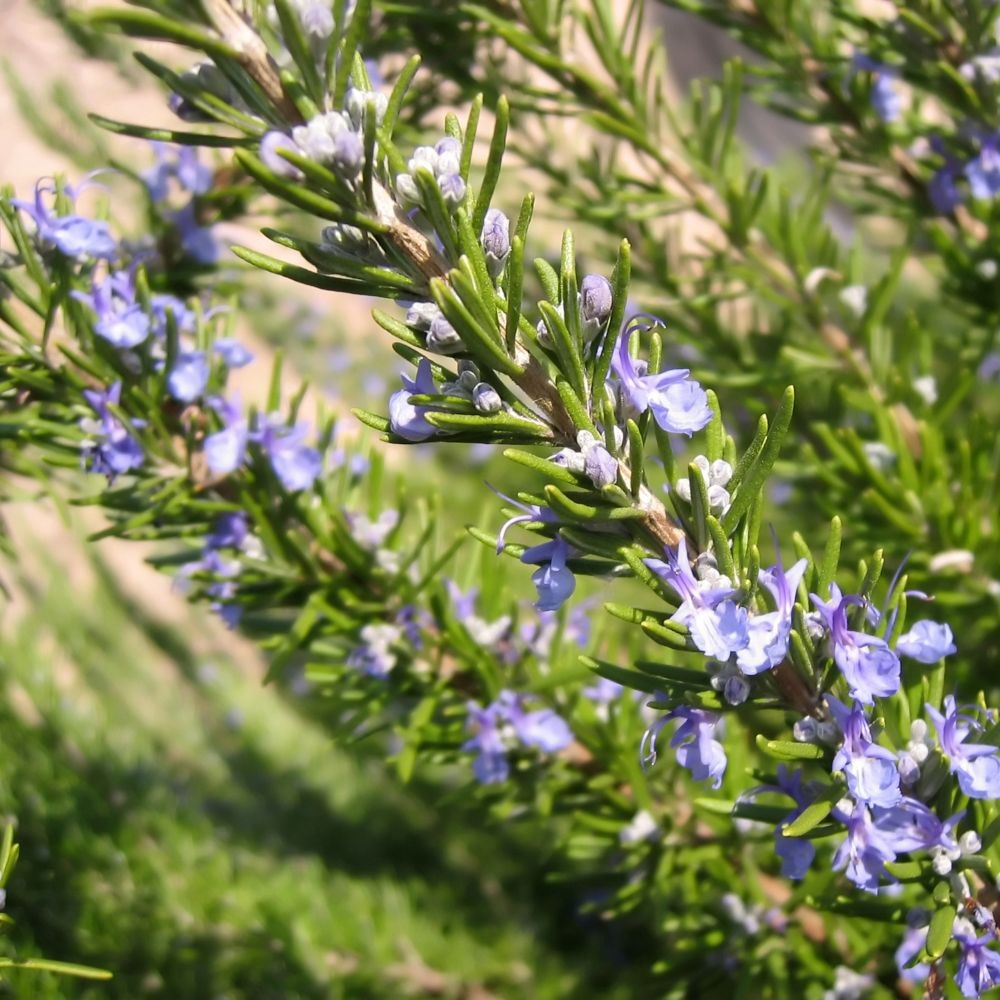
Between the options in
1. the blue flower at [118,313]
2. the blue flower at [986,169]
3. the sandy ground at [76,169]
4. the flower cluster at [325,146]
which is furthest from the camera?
the sandy ground at [76,169]

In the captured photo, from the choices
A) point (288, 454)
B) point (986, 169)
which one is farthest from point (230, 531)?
point (986, 169)

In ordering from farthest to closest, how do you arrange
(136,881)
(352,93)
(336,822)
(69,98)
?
1. (69,98)
2. (336,822)
3. (136,881)
4. (352,93)

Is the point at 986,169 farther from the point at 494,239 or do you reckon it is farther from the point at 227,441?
the point at 227,441

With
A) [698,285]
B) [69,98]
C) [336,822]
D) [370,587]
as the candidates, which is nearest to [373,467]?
[370,587]

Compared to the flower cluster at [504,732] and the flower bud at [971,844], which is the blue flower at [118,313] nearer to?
the flower cluster at [504,732]

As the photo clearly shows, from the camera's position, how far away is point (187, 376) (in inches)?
28.5

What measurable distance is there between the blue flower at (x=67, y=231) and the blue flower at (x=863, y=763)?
1.99ft

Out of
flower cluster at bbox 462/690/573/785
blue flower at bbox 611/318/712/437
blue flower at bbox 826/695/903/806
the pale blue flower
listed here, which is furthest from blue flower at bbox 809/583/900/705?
the pale blue flower

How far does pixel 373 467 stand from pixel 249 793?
88 cm

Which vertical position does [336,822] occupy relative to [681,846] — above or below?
below

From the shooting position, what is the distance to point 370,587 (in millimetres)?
815

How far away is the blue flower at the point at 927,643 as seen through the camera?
0.49 meters

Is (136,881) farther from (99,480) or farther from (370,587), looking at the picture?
(99,480)

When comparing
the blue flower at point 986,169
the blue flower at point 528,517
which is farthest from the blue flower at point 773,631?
the blue flower at point 986,169
